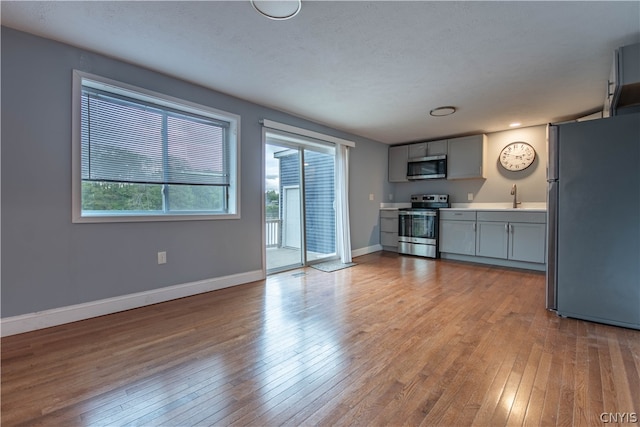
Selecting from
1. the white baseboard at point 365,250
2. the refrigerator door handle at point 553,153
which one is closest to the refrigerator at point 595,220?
the refrigerator door handle at point 553,153

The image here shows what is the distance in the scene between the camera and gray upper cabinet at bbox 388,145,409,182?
5.79m

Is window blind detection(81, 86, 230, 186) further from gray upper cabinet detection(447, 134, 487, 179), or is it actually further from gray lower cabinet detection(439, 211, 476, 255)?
gray upper cabinet detection(447, 134, 487, 179)

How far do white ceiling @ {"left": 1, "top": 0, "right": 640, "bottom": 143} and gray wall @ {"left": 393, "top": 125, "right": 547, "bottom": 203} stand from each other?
108 cm

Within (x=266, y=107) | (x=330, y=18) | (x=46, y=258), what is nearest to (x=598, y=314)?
(x=330, y=18)

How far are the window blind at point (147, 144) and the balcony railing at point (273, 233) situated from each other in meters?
1.03

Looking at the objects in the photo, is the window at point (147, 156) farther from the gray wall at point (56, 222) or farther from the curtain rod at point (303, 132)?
the curtain rod at point (303, 132)

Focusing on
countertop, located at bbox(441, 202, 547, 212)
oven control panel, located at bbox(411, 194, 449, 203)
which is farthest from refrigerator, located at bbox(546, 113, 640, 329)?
oven control panel, located at bbox(411, 194, 449, 203)

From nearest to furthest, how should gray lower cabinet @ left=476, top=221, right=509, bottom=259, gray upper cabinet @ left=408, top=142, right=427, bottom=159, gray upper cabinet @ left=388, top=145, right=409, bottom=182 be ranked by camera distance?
gray lower cabinet @ left=476, top=221, right=509, bottom=259, gray upper cabinet @ left=408, top=142, right=427, bottom=159, gray upper cabinet @ left=388, top=145, right=409, bottom=182

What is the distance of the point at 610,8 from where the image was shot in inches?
72.6

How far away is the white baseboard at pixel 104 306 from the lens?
2184mm

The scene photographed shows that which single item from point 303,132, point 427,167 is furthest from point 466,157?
point 303,132

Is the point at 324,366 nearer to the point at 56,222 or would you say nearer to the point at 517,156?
the point at 56,222

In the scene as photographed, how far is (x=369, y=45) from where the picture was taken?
7.53 feet

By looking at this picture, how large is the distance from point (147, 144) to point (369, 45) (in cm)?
219
